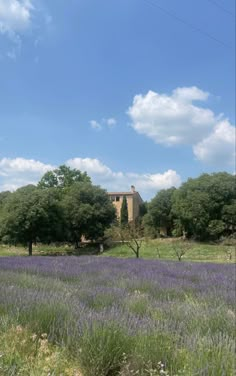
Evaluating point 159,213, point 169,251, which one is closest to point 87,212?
point 169,251

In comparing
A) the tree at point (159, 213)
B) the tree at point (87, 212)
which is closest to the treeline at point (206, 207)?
the tree at point (159, 213)

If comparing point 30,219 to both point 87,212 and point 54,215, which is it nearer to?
point 54,215

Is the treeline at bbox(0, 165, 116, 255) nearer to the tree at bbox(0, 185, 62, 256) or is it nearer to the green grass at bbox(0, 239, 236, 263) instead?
the tree at bbox(0, 185, 62, 256)

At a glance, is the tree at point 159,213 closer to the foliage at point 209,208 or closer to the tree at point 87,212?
the foliage at point 209,208

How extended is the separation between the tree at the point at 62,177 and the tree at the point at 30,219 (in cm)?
2509

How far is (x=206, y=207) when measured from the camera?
54.0m

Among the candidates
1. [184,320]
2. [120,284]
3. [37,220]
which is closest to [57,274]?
[120,284]

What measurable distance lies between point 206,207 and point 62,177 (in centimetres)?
2918

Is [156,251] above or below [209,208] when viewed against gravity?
below

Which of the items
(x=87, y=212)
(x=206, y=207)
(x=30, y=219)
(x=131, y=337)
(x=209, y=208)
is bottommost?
(x=131, y=337)

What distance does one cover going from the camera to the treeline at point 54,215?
142 ft

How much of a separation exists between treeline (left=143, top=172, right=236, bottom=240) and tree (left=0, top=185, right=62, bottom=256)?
16.3 meters

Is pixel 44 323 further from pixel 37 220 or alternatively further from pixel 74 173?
pixel 74 173

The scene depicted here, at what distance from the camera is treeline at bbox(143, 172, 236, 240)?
174 ft
